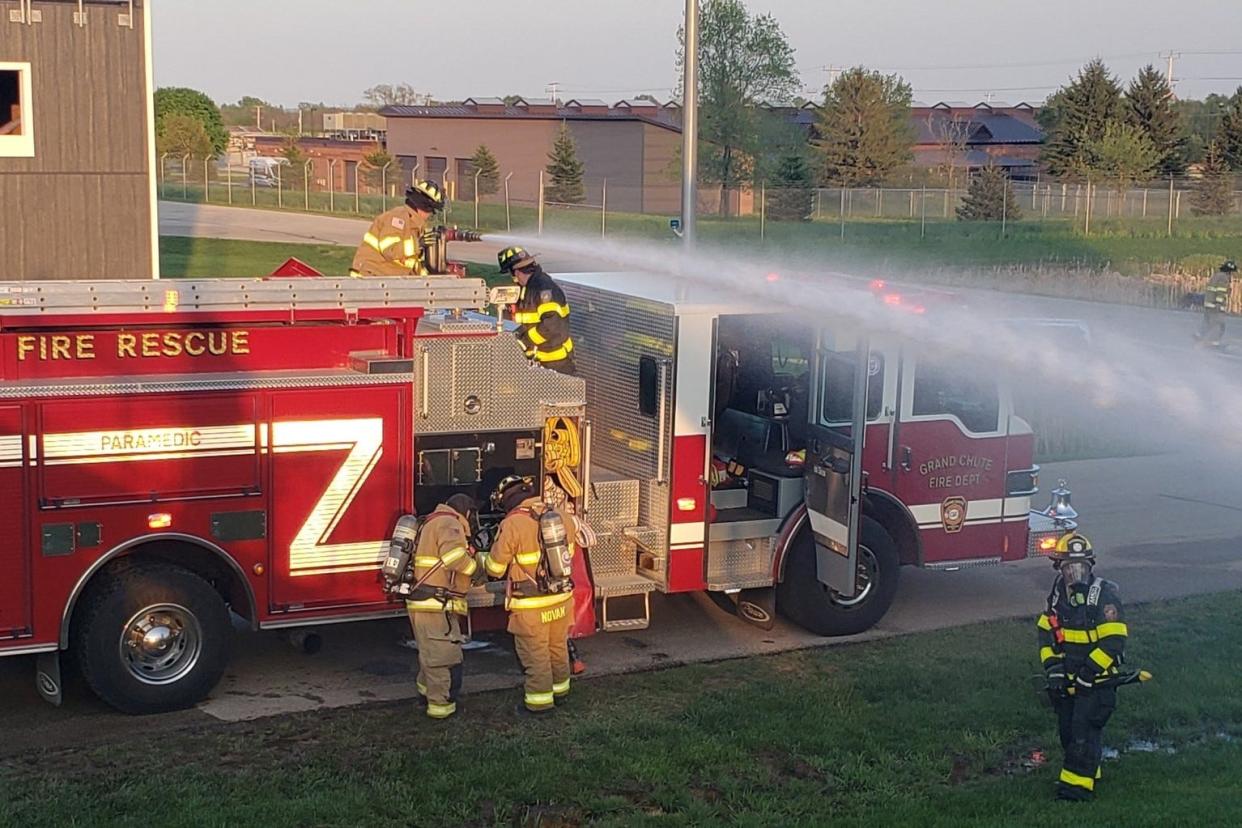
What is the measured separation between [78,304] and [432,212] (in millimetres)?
2995

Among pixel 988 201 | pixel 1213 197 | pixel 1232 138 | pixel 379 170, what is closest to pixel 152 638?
pixel 988 201

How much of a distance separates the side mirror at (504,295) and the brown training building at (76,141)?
13.1 m

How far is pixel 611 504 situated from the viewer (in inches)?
380

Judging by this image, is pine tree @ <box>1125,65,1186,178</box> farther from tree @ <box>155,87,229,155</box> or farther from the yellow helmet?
the yellow helmet

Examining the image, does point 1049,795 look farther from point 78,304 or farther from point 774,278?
point 78,304

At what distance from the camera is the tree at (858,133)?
59656 millimetres

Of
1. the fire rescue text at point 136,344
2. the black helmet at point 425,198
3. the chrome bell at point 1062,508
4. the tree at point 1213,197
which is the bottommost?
the chrome bell at point 1062,508

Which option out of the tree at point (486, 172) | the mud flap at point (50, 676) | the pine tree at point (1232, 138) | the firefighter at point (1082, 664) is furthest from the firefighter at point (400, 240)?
the pine tree at point (1232, 138)

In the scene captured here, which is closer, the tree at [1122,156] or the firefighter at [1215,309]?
the firefighter at [1215,309]

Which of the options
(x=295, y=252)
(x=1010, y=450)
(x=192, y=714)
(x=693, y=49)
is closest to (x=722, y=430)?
(x=1010, y=450)

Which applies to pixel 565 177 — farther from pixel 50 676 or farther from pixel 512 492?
pixel 50 676

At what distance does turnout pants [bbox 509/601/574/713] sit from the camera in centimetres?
838

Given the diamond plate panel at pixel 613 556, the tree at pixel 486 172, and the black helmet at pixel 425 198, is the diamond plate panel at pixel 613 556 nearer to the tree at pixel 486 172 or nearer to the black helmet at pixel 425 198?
the black helmet at pixel 425 198

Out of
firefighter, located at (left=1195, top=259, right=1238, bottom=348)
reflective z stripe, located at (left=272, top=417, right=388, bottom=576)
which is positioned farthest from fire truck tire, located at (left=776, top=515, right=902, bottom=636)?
firefighter, located at (left=1195, top=259, right=1238, bottom=348)
